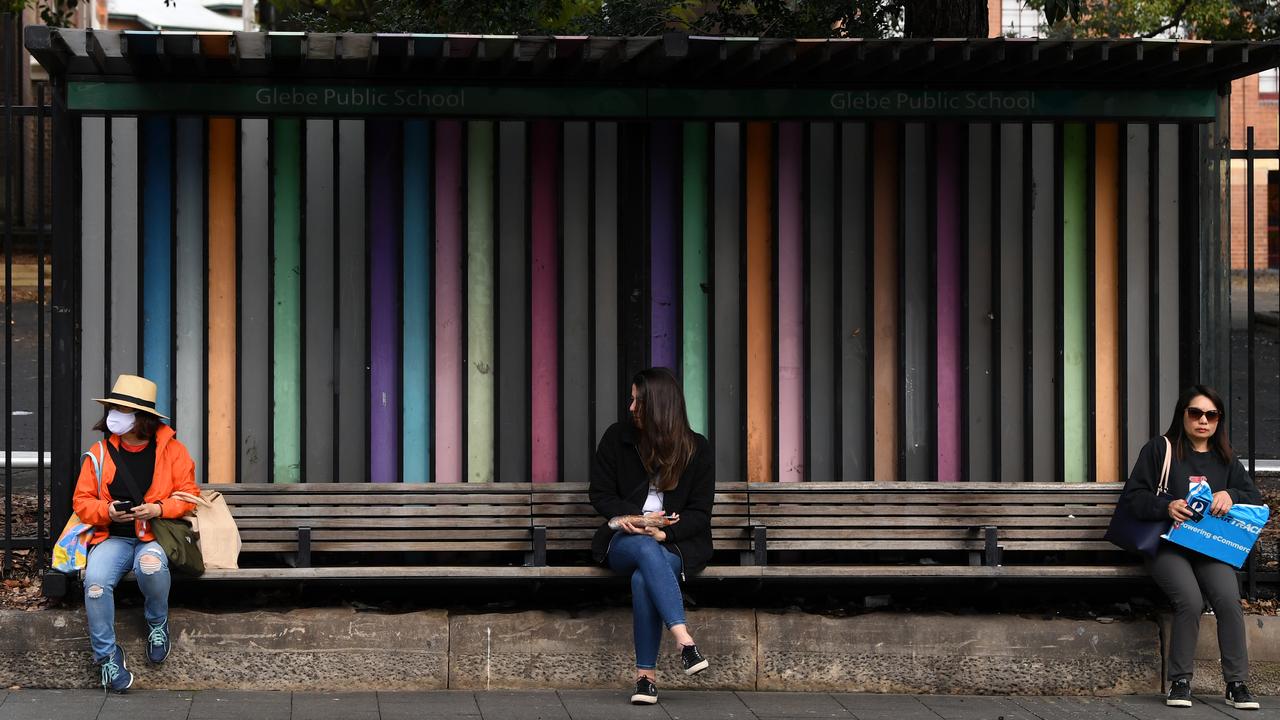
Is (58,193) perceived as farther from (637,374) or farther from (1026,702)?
(1026,702)

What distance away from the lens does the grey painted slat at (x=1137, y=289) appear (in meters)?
7.12

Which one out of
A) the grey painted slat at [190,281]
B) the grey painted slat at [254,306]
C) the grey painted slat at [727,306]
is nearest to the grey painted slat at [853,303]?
the grey painted slat at [727,306]

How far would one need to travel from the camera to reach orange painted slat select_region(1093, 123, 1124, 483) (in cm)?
712

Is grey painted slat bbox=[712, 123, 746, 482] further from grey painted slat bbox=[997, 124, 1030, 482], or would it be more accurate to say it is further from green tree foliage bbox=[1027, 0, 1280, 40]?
green tree foliage bbox=[1027, 0, 1280, 40]

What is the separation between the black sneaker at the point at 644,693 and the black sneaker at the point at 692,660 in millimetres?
215

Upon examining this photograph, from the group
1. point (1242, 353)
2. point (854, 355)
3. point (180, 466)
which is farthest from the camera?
point (1242, 353)

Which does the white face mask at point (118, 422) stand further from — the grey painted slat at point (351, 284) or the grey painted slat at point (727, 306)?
the grey painted slat at point (727, 306)

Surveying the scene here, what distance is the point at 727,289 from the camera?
705 cm

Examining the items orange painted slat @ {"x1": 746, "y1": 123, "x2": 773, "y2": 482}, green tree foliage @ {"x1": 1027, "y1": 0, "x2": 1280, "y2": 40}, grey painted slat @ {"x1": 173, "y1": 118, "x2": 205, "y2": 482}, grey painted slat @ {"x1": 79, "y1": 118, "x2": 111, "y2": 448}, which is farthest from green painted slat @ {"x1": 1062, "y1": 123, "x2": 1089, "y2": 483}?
grey painted slat @ {"x1": 79, "y1": 118, "x2": 111, "y2": 448}

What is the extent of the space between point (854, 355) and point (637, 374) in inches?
48.7

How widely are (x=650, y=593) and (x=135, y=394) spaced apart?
2252 mm

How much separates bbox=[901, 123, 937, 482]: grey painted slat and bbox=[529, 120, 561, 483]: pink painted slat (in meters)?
1.64

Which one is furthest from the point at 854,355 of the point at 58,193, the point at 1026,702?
the point at 58,193

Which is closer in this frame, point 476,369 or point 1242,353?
point 476,369
